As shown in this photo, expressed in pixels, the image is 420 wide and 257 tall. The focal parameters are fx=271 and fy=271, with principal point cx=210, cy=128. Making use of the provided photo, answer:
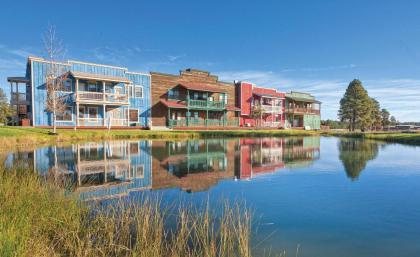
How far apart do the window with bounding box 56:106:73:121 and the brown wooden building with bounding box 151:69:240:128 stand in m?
11.2

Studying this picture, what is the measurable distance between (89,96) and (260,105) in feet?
99.0

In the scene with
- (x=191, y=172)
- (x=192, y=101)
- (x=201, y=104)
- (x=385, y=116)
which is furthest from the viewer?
(x=385, y=116)

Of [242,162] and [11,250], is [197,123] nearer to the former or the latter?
[242,162]

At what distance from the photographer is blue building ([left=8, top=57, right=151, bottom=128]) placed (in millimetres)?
31125

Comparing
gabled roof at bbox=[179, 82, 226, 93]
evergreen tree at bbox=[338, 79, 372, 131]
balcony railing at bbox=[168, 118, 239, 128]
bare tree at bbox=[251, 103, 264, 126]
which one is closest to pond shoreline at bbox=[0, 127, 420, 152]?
balcony railing at bbox=[168, 118, 239, 128]

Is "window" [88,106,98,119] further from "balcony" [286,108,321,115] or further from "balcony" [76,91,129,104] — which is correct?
"balcony" [286,108,321,115]

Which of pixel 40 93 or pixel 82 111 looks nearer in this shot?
pixel 40 93

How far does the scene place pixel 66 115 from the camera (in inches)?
1286

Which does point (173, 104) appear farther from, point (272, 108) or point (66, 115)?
point (272, 108)

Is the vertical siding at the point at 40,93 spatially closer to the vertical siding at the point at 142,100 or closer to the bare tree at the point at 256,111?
the vertical siding at the point at 142,100

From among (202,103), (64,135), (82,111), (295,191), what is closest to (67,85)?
(82,111)

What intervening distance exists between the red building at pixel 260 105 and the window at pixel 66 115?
28.8 m

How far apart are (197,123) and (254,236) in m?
39.0

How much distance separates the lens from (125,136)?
29.3 metres
